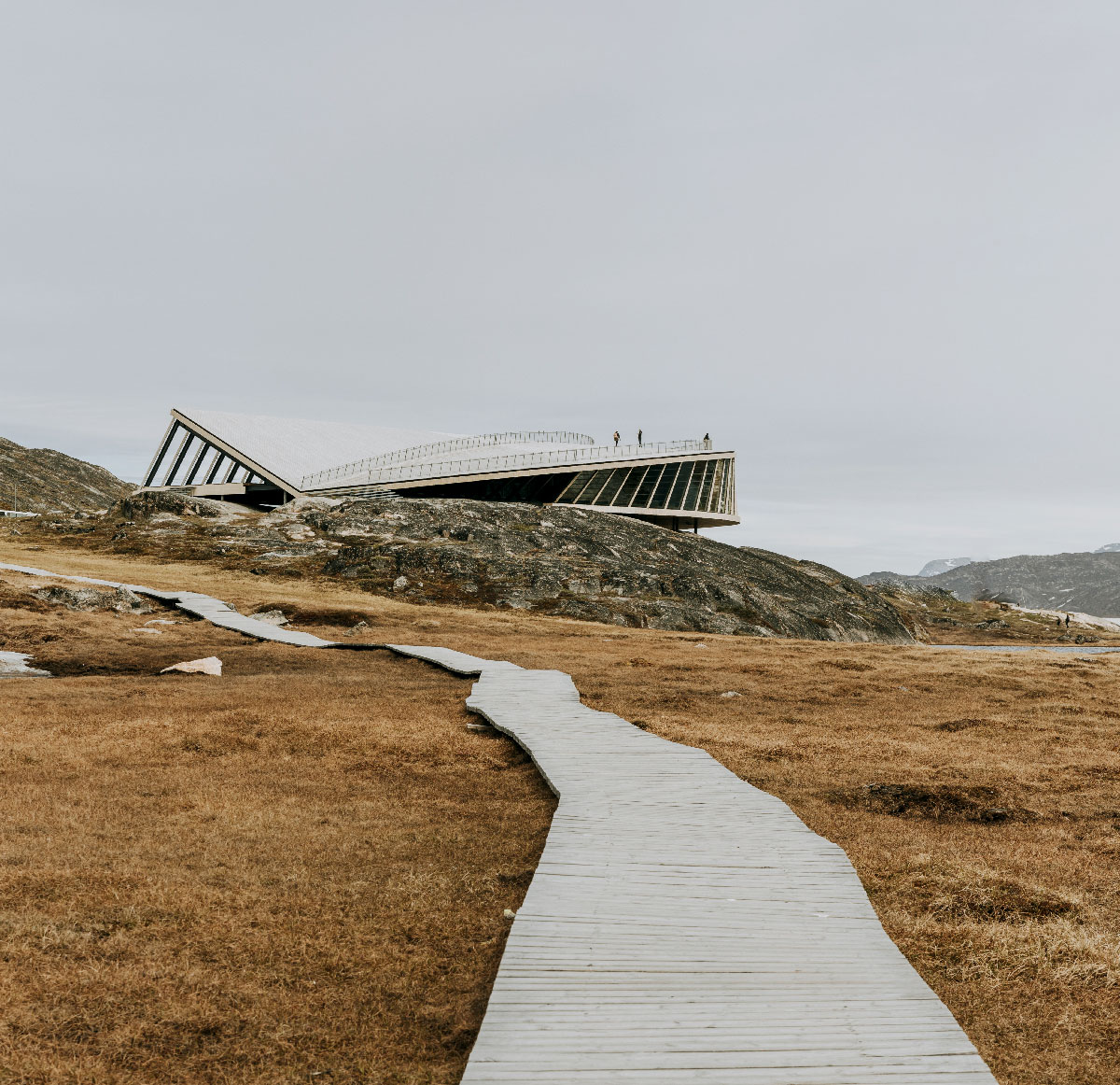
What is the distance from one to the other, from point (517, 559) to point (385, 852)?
51.5 metres

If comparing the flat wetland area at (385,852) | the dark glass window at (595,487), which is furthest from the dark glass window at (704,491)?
the flat wetland area at (385,852)

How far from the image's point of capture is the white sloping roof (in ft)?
285

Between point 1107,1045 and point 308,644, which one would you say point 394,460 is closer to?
point 308,644

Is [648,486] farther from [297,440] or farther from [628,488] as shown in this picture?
[297,440]

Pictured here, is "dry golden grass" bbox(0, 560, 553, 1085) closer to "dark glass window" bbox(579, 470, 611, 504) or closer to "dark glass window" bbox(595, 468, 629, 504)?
"dark glass window" bbox(579, 470, 611, 504)

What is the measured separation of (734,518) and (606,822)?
87858 millimetres

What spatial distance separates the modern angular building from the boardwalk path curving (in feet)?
244

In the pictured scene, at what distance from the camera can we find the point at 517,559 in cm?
6281

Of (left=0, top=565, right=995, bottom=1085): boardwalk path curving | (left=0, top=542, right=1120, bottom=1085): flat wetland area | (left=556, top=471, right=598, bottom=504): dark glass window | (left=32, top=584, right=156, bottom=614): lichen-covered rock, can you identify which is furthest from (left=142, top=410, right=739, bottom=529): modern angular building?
(left=0, top=565, right=995, bottom=1085): boardwalk path curving

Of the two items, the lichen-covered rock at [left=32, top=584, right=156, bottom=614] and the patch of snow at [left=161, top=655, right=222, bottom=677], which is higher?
the lichen-covered rock at [left=32, top=584, right=156, bottom=614]

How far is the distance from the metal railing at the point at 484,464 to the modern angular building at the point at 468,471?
10 centimetres

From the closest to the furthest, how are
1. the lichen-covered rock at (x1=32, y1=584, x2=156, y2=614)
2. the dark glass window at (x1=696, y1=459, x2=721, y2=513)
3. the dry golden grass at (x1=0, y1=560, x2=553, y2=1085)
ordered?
1. the dry golden grass at (x1=0, y1=560, x2=553, y2=1085)
2. the lichen-covered rock at (x1=32, y1=584, x2=156, y2=614)
3. the dark glass window at (x1=696, y1=459, x2=721, y2=513)

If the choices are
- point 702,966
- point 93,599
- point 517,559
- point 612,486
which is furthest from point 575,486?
point 702,966

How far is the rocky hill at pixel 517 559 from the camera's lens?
57.8 m
